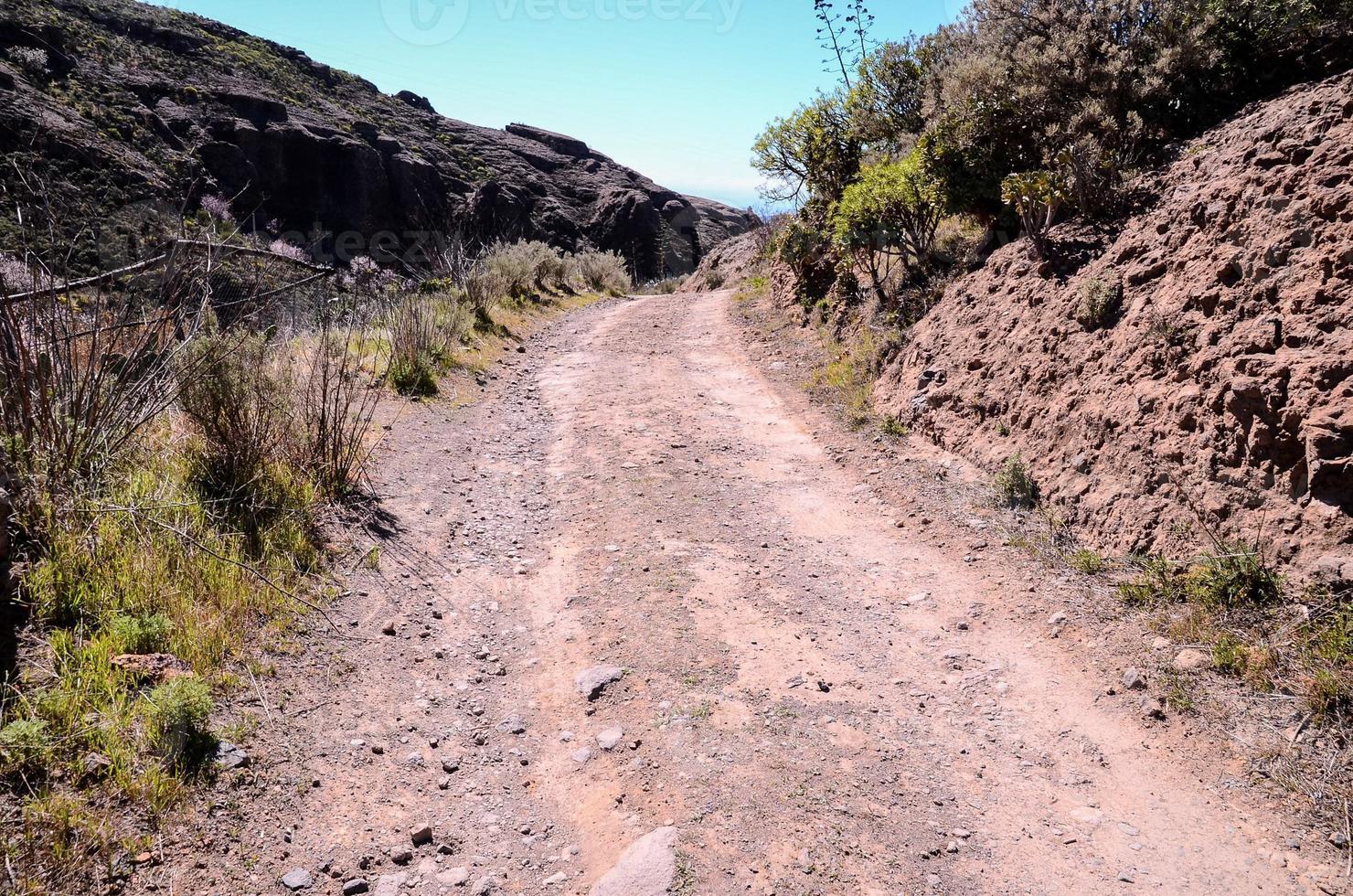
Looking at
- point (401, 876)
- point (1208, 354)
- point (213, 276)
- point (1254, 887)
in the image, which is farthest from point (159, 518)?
point (1208, 354)

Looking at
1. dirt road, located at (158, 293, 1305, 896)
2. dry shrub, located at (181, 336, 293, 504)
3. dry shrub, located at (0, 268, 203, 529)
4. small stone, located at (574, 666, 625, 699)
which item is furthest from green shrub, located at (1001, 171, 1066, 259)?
dry shrub, located at (0, 268, 203, 529)

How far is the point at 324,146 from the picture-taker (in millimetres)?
43688

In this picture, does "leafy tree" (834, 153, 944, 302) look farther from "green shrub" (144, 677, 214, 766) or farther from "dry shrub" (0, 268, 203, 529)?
"green shrub" (144, 677, 214, 766)

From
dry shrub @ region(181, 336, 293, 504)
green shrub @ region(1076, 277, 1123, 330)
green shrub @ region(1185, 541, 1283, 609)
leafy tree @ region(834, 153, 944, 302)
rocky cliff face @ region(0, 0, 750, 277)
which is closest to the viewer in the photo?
green shrub @ region(1185, 541, 1283, 609)

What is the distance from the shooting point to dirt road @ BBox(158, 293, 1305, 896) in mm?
2549

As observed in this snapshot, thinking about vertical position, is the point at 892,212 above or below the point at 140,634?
above

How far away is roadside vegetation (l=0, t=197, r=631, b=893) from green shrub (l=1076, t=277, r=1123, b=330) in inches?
208

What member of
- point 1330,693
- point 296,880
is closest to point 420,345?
point 296,880

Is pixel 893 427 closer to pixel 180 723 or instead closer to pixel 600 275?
pixel 180 723

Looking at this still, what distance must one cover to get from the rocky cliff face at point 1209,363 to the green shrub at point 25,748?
201 inches

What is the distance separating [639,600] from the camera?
172 inches

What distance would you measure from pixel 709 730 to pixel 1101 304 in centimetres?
A: 435

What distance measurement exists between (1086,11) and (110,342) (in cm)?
835

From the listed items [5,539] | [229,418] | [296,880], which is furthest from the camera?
[229,418]
